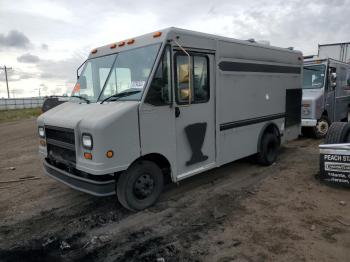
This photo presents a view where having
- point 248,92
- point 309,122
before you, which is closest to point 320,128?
point 309,122

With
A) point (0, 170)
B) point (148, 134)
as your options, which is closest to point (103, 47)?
point (148, 134)

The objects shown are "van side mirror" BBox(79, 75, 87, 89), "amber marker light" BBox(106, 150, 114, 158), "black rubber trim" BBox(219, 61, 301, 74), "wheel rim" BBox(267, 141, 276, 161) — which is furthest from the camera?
"wheel rim" BBox(267, 141, 276, 161)

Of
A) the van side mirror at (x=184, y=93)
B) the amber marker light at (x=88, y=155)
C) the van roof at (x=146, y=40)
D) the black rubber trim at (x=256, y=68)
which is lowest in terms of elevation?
the amber marker light at (x=88, y=155)

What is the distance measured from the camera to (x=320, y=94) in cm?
915

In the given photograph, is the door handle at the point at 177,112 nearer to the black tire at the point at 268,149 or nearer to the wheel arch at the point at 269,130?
the wheel arch at the point at 269,130

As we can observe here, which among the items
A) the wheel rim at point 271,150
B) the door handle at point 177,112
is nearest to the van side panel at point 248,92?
the wheel rim at point 271,150

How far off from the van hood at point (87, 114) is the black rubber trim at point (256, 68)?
2.11 m

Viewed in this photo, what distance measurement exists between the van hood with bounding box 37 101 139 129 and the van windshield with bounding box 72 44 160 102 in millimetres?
214

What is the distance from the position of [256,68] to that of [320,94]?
4.43 m

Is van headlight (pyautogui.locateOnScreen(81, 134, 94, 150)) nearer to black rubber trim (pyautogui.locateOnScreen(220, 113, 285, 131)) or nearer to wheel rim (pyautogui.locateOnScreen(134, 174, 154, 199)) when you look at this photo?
wheel rim (pyautogui.locateOnScreen(134, 174, 154, 199))

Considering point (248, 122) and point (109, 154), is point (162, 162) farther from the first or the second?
point (248, 122)

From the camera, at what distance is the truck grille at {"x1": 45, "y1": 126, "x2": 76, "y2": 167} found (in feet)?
13.1

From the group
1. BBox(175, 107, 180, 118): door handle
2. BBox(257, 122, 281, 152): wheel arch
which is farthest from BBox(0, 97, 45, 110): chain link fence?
BBox(175, 107, 180, 118): door handle

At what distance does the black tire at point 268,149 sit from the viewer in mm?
6410
